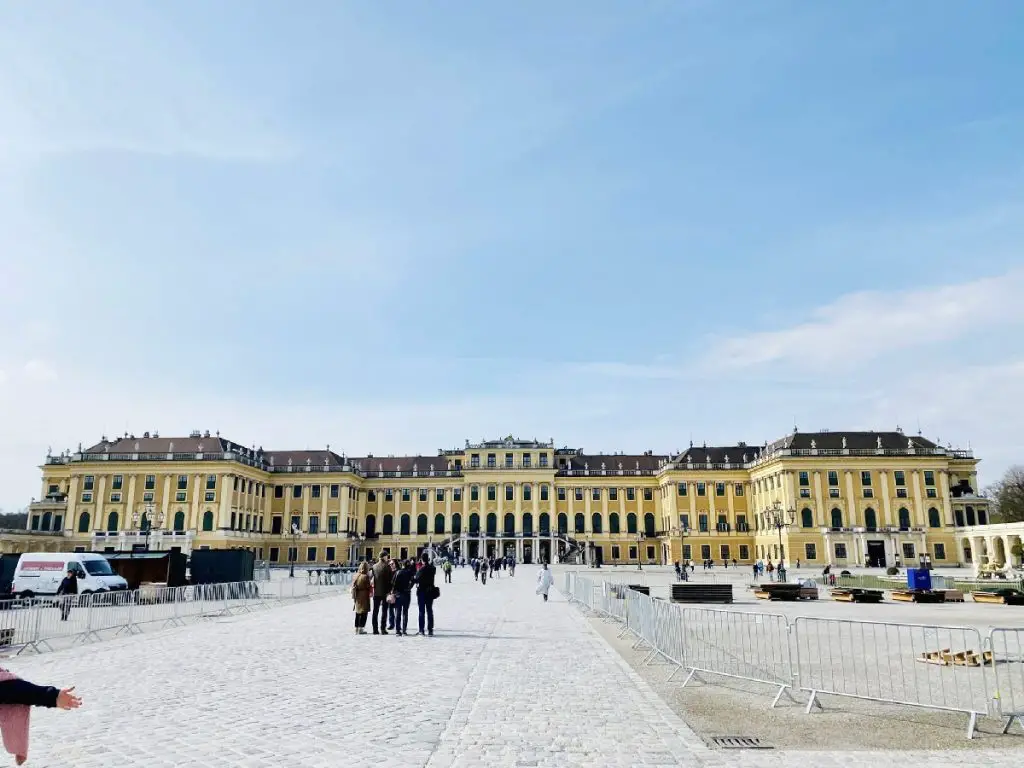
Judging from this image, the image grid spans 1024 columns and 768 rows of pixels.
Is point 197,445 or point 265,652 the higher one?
point 197,445

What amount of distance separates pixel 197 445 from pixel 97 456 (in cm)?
962

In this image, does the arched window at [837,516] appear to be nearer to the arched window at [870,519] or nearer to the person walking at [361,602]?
the arched window at [870,519]

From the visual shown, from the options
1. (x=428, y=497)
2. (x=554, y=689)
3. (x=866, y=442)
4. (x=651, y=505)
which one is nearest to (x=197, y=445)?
(x=428, y=497)

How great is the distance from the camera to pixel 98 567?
99.5 ft

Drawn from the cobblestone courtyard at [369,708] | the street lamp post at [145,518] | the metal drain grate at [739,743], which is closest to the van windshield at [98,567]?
the cobblestone courtyard at [369,708]

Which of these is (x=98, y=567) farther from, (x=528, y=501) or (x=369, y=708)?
(x=528, y=501)

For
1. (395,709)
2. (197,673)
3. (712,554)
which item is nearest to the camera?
(395,709)

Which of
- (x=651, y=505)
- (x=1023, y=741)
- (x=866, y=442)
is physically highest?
(x=866, y=442)

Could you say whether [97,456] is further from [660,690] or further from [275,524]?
[660,690]

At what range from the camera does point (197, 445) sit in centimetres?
7888

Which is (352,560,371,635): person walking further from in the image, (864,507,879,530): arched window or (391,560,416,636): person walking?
(864,507,879,530): arched window

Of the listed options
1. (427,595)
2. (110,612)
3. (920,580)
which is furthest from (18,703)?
(920,580)

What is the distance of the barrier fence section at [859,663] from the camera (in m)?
8.85

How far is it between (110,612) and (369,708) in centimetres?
1263
